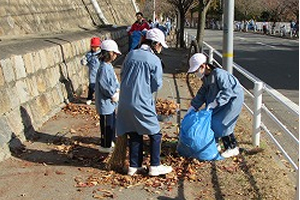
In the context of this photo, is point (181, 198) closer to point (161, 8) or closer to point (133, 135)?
point (133, 135)

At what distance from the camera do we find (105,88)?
5566 mm

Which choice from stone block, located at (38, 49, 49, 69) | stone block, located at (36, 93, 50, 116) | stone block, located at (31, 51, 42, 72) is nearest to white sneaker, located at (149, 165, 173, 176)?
stone block, located at (36, 93, 50, 116)

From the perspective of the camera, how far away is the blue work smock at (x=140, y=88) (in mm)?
4621

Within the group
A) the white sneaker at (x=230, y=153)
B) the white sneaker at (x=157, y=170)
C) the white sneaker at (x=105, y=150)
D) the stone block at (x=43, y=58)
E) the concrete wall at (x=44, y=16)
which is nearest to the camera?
the white sneaker at (x=157, y=170)

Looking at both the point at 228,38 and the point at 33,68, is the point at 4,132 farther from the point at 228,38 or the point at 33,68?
the point at 228,38

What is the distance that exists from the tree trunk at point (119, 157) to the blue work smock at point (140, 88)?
38 centimetres

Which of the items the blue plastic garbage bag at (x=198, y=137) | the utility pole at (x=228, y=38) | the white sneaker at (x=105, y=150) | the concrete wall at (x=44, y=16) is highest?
the concrete wall at (x=44, y=16)

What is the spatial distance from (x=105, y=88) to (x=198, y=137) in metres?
1.31

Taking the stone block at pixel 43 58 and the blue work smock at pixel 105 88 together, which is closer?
the blue work smock at pixel 105 88

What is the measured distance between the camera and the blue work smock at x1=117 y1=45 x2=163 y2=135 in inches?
182

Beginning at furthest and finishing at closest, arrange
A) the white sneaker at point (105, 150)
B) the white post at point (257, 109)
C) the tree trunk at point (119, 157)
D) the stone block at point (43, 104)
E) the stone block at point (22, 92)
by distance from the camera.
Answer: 1. the stone block at point (43, 104)
2. the stone block at point (22, 92)
3. the white post at point (257, 109)
4. the white sneaker at point (105, 150)
5. the tree trunk at point (119, 157)

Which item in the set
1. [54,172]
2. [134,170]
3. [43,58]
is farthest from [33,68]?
[134,170]

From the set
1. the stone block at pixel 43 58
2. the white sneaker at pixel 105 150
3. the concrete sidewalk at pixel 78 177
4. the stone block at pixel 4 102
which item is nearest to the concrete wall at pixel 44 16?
the stone block at pixel 43 58

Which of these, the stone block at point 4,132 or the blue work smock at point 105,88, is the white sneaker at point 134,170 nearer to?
the blue work smock at point 105,88
